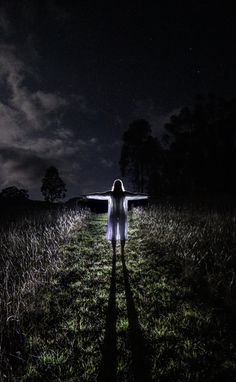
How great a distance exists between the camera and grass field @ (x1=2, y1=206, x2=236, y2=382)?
2.50 meters

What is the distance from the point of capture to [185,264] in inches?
208

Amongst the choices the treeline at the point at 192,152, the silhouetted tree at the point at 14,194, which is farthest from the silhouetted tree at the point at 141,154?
the silhouetted tree at the point at 14,194

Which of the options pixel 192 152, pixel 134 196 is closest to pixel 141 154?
pixel 192 152

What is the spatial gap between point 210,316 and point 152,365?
1.36 meters

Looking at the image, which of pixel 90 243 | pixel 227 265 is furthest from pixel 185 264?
pixel 90 243

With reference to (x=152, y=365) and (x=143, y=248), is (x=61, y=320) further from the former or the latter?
(x=143, y=248)

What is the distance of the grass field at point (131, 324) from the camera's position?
98.5 inches

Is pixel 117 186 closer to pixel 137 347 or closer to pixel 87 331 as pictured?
pixel 87 331

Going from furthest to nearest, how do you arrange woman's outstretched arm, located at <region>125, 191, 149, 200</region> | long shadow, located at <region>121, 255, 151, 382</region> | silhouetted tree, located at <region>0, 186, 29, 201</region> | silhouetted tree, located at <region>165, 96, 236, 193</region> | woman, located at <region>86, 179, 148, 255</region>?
1. silhouetted tree, located at <region>0, 186, 29, 201</region>
2. silhouetted tree, located at <region>165, 96, 236, 193</region>
3. woman's outstretched arm, located at <region>125, 191, 149, 200</region>
4. woman, located at <region>86, 179, 148, 255</region>
5. long shadow, located at <region>121, 255, 151, 382</region>

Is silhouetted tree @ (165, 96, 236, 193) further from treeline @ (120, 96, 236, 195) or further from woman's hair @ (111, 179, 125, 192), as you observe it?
woman's hair @ (111, 179, 125, 192)

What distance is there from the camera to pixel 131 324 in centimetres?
330

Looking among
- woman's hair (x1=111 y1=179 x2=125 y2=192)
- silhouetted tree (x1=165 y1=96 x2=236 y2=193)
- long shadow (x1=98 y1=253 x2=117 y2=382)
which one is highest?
silhouetted tree (x1=165 y1=96 x2=236 y2=193)

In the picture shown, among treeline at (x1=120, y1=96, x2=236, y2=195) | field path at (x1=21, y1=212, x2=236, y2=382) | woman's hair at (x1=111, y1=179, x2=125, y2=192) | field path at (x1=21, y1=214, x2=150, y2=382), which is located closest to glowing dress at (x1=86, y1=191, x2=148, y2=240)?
woman's hair at (x1=111, y1=179, x2=125, y2=192)

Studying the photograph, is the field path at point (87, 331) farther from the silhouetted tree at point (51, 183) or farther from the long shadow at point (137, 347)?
the silhouetted tree at point (51, 183)
